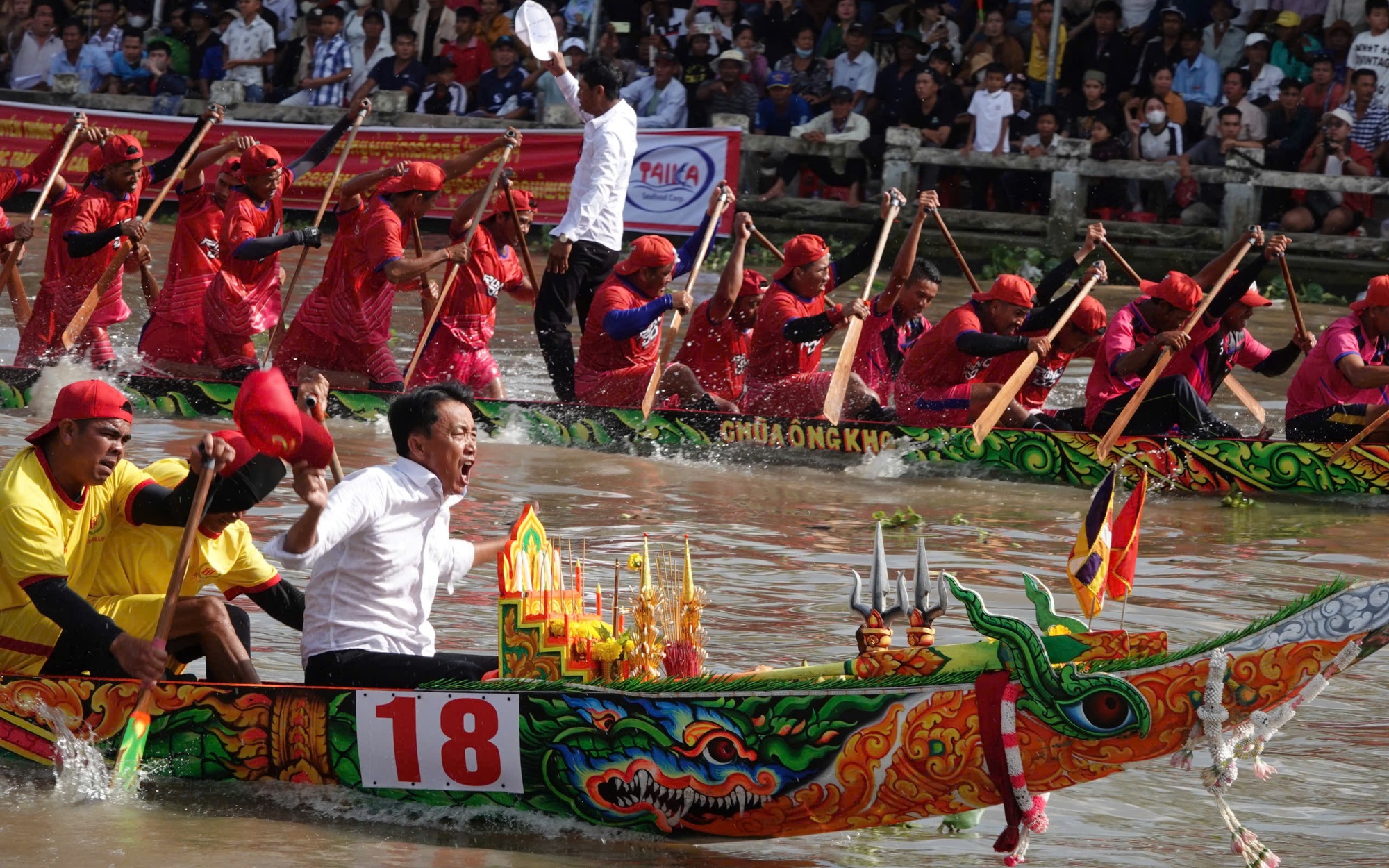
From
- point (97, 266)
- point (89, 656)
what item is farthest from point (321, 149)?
point (89, 656)

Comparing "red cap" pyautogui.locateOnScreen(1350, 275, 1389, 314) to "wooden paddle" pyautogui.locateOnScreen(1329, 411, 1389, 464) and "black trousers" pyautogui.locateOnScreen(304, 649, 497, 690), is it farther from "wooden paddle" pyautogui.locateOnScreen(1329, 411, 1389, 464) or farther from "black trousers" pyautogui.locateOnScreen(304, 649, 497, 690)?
"black trousers" pyautogui.locateOnScreen(304, 649, 497, 690)

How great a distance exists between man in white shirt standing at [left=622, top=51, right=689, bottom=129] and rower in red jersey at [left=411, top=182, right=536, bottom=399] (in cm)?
674

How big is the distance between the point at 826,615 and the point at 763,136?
1048 centimetres

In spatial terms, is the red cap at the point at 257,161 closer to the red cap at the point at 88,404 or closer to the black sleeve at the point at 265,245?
the black sleeve at the point at 265,245

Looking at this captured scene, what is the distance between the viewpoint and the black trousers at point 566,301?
10508mm

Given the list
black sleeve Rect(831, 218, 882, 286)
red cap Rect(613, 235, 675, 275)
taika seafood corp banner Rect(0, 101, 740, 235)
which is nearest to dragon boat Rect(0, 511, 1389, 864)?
red cap Rect(613, 235, 675, 275)

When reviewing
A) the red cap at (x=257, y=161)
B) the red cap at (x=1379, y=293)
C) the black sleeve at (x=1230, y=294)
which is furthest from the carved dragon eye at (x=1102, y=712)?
the red cap at (x=257, y=161)

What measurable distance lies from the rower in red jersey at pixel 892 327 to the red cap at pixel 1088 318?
2.54ft

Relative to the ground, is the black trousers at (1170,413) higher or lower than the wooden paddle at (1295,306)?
lower

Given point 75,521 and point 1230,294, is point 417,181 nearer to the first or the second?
point 1230,294

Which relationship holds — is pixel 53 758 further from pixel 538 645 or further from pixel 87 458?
pixel 538 645

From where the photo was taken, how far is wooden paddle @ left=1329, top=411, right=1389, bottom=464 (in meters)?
9.27

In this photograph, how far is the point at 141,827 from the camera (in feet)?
16.3

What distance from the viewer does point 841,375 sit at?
970 centimetres
